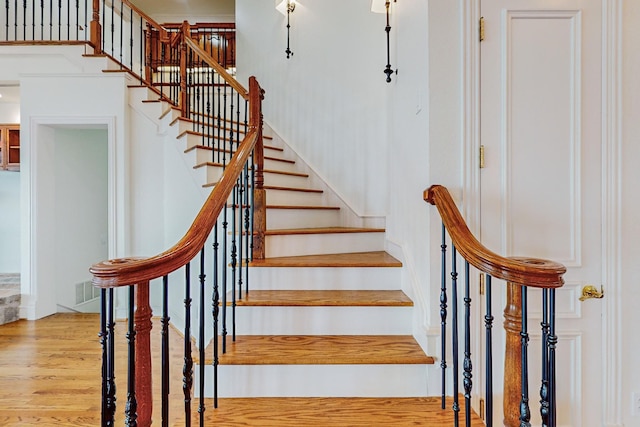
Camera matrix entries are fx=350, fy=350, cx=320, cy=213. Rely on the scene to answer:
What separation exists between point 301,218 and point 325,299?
1236 mm

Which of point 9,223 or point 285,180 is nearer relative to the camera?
point 285,180

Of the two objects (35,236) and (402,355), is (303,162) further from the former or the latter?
(35,236)

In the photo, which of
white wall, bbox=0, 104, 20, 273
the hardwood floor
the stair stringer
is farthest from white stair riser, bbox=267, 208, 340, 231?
white wall, bbox=0, 104, 20, 273

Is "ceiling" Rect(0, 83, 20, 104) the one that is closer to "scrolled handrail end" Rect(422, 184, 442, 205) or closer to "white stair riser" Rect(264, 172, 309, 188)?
"white stair riser" Rect(264, 172, 309, 188)

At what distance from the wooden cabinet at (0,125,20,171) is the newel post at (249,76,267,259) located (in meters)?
4.19

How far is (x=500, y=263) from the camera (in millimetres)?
1102

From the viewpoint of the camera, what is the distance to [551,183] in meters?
1.69

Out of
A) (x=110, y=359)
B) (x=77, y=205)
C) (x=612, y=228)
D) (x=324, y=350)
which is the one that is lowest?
(x=324, y=350)

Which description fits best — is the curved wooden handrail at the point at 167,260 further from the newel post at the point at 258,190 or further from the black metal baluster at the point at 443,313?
the black metal baluster at the point at 443,313

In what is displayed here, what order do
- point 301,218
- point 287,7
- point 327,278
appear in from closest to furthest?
1. point 327,278
2. point 301,218
3. point 287,7

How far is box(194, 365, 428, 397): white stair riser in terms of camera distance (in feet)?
5.19

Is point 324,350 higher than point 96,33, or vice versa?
point 96,33

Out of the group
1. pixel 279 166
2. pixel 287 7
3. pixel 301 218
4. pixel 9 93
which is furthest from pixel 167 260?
pixel 9 93

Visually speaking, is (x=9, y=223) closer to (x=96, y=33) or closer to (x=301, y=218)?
(x=96, y=33)
